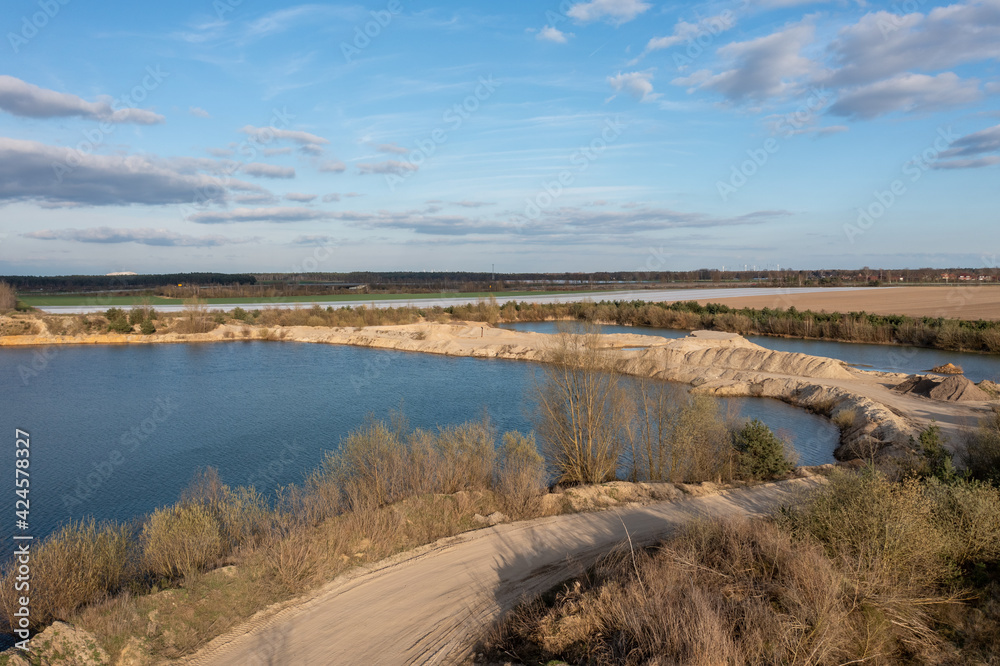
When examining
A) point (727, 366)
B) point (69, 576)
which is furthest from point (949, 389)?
point (69, 576)

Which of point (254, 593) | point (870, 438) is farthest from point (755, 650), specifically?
point (870, 438)

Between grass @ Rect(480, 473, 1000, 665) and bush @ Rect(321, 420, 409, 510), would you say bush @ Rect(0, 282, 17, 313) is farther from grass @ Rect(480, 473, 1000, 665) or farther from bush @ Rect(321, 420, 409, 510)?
grass @ Rect(480, 473, 1000, 665)

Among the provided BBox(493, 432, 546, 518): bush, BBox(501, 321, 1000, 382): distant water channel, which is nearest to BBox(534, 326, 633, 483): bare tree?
BBox(493, 432, 546, 518): bush

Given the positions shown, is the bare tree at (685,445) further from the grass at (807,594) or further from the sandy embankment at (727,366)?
the grass at (807,594)

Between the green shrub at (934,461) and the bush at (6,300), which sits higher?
the bush at (6,300)

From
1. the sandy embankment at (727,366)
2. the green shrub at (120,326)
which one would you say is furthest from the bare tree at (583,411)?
the green shrub at (120,326)

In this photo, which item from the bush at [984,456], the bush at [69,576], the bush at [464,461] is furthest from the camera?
the bush at [464,461]
